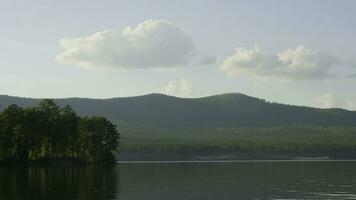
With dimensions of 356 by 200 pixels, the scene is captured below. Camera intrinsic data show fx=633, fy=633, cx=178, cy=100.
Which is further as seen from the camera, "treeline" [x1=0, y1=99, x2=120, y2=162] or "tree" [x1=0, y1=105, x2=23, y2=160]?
"treeline" [x1=0, y1=99, x2=120, y2=162]

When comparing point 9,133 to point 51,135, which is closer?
point 9,133

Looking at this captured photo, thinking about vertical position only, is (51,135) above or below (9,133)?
below

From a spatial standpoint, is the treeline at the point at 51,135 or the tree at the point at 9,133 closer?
the tree at the point at 9,133

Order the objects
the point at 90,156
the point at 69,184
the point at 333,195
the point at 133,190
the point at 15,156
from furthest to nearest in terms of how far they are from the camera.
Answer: the point at 90,156 → the point at 15,156 → the point at 69,184 → the point at 133,190 → the point at 333,195

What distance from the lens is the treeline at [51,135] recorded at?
14088 cm

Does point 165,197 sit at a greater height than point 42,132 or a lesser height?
lesser

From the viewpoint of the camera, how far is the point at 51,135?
147000 mm

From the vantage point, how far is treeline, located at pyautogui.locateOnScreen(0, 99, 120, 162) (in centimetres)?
14088

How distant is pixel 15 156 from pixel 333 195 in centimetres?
9255

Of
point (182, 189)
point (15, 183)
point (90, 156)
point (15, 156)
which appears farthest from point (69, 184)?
point (90, 156)

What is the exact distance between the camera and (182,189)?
71.9m

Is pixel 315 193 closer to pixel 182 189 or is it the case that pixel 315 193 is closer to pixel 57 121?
pixel 182 189

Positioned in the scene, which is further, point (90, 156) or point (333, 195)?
point (90, 156)

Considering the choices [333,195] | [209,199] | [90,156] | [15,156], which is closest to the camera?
[209,199]
